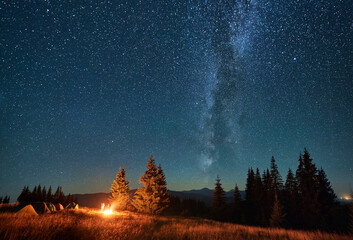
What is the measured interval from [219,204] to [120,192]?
22719 mm

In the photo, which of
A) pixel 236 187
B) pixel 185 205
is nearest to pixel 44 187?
pixel 185 205

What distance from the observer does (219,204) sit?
40.5 meters

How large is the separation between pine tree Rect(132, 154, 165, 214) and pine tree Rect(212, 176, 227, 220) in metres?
18.6

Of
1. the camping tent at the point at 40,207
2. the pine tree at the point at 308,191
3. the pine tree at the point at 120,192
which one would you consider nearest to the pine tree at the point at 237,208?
→ the pine tree at the point at 308,191

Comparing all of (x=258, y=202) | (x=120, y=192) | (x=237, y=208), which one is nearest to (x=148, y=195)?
(x=120, y=192)

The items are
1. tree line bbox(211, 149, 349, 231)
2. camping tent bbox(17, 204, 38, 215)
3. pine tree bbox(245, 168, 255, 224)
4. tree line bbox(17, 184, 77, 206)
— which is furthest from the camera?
tree line bbox(17, 184, 77, 206)

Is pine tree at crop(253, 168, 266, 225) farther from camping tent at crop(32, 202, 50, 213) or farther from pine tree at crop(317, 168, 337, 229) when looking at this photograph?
camping tent at crop(32, 202, 50, 213)

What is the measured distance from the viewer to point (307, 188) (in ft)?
104

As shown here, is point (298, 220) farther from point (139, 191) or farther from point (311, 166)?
point (139, 191)

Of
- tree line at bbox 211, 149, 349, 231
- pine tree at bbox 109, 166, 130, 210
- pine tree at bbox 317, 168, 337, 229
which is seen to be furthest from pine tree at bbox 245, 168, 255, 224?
pine tree at bbox 109, 166, 130, 210

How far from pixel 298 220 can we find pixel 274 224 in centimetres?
1581

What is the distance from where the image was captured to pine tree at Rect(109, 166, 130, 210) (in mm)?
31036

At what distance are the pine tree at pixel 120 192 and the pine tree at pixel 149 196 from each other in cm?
675

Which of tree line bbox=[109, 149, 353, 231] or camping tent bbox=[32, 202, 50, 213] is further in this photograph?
→ tree line bbox=[109, 149, 353, 231]
